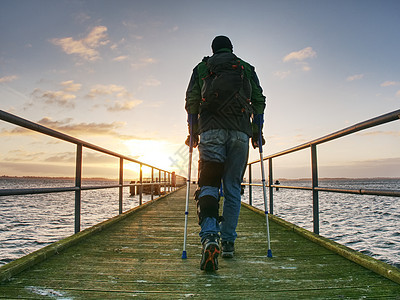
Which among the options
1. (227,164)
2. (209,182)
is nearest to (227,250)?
(209,182)

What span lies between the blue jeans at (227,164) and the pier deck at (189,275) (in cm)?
28

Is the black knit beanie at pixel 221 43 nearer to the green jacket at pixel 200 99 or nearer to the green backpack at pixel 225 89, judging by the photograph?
the green jacket at pixel 200 99

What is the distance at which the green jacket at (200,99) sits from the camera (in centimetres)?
249

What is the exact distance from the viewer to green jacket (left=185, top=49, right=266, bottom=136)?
249cm

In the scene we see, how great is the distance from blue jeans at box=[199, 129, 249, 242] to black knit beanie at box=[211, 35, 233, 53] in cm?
79

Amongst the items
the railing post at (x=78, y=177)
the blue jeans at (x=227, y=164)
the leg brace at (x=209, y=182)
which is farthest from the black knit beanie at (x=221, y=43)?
the railing post at (x=78, y=177)

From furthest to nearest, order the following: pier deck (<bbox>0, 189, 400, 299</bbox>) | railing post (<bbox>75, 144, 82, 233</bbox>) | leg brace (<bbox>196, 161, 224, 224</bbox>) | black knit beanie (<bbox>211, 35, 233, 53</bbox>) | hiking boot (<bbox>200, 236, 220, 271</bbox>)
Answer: railing post (<bbox>75, 144, 82, 233</bbox>) → black knit beanie (<bbox>211, 35, 233, 53</bbox>) → leg brace (<bbox>196, 161, 224, 224</bbox>) → hiking boot (<bbox>200, 236, 220, 271</bbox>) → pier deck (<bbox>0, 189, 400, 299</bbox>)

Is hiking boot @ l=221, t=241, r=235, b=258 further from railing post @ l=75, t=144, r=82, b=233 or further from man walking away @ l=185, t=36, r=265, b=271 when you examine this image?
railing post @ l=75, t=144, r=82, b=233

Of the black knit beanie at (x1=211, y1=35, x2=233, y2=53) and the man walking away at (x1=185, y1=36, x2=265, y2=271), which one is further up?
the black knit beanie at (x1=211, y1=35, x2=233, y2=53)

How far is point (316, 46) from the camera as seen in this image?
1096 centimetres

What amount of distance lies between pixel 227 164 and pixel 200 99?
63 centimetres

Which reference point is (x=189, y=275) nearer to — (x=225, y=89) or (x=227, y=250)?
(x=227, y=250)

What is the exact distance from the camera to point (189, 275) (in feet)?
6.58

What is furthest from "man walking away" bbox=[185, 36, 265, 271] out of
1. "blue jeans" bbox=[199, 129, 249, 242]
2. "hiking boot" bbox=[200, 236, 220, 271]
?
"hiking boot" bbox=[200, 236, 220, 271]
